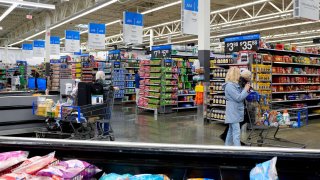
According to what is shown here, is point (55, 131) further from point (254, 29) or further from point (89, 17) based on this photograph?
Result: point (254, 29)

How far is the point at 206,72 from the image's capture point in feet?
32.3

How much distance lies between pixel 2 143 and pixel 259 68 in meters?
8.20

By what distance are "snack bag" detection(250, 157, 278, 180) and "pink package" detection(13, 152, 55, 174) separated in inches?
35.5

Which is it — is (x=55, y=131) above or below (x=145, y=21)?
below

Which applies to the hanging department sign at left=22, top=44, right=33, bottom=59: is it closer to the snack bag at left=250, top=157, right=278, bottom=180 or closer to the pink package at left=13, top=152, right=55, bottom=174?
the pink package at left=13, top=152, right=55, bottom=174

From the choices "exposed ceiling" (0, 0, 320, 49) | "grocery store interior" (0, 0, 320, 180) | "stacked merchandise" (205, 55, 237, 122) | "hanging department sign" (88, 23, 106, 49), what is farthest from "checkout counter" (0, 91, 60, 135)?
"hanging department sign" (88, 23, 106, 49)

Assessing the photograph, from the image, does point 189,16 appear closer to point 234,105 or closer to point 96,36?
point 234,105

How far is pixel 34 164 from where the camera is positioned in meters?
1.44

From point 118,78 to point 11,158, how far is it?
14587 millimetres

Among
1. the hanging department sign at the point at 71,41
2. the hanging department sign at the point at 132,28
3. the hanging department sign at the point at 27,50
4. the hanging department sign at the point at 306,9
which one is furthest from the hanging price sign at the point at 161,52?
the hanging department sign at the point at 27,50

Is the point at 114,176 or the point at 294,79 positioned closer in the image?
the point at 114,176

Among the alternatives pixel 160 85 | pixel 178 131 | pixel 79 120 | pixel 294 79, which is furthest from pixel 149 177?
pixel 160 85

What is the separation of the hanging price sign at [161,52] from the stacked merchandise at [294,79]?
13.4ft

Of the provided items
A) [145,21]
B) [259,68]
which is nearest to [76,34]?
[145,21]
